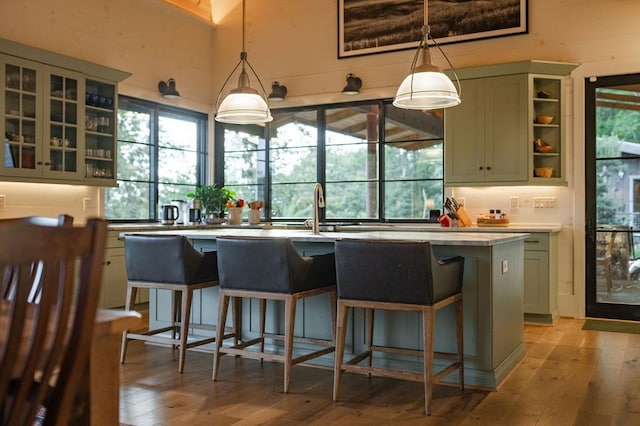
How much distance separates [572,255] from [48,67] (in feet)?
16.6

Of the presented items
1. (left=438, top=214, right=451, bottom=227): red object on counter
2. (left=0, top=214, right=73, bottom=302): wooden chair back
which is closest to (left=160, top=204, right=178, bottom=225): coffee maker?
(left=438, top=214, right=451, bottom=227): red object on counter

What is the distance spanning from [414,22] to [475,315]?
4113 mm

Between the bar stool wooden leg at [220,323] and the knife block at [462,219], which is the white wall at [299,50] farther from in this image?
the bar stool wooden leg at [220,323]

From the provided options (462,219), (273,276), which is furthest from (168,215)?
(273,276)

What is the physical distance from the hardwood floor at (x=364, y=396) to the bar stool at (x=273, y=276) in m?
0.20

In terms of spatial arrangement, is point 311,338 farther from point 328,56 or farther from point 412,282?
point 328,56

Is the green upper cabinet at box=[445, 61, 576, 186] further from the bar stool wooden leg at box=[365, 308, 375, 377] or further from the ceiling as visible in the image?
the ceiling

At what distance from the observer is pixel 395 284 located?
10.0 ft

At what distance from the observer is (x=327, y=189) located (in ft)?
23.5

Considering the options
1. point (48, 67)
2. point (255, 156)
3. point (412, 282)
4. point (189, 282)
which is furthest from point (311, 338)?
point (255, 156)

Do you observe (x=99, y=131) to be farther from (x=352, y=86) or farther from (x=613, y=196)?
(x=613, y=196)

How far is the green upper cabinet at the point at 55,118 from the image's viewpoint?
4.95m

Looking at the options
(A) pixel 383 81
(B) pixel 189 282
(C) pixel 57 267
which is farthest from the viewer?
(A) pixel 383 81

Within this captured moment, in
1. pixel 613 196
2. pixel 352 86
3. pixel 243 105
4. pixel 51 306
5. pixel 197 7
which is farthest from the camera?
pixel 197 7
